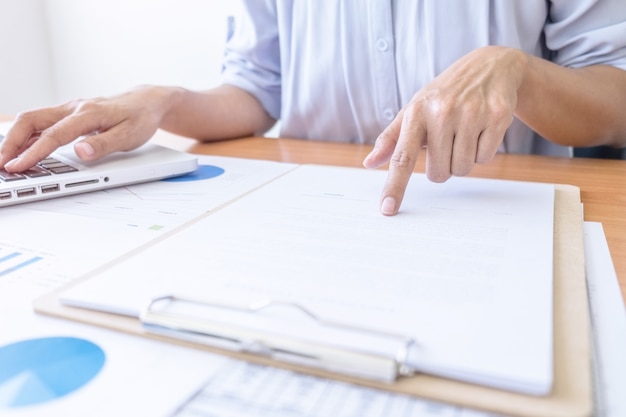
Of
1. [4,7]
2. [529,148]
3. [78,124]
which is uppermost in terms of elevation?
[4,7]

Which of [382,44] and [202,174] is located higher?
[382,44]

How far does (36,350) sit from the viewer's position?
289 mm

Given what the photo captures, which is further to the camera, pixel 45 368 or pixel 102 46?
pixel 102 46

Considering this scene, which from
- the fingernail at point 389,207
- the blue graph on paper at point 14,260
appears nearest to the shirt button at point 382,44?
the fingernail at point 389,207

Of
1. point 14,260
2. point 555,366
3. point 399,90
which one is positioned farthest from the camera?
point 399,90

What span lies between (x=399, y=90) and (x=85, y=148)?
1.57ft

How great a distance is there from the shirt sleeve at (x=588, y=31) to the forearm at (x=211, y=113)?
47 cm

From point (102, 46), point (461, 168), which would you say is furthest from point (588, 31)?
point (102, 46)

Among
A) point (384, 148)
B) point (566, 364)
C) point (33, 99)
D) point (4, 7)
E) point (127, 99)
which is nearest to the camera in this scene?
point (566, 364)

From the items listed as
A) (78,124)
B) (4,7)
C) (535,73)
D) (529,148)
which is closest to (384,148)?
(535,73)

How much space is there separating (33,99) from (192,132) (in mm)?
1629

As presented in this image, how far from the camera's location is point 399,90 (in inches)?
34.2

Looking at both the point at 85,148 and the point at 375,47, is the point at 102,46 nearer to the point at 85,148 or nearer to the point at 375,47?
the point at 375,47

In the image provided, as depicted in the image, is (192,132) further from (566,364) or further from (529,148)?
(566,364)
